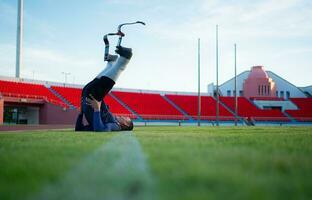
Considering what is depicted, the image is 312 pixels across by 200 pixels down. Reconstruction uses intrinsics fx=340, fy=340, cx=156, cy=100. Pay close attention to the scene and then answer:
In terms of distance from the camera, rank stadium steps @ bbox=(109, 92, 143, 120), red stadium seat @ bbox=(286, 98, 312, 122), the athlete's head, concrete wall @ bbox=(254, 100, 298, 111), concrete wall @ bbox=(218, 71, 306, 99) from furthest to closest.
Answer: concrete wall @ bbox=(218, 71, 306, 99) < concrete wall @ bbox=(254, 100, 298, 111) < red stadium seat @ bbox=(286, 98, 312, 122) < stadium steps @ bbox=(109, 92, 143, 120) < the athlete's head

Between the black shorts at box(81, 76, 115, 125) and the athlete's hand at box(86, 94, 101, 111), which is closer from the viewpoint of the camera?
the athlete's hand at box(86, 94, 101, 111)

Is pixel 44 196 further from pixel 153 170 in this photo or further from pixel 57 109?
pixel 57 109

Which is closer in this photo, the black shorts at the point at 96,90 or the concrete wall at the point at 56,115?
the black shorts at the point at 96,90

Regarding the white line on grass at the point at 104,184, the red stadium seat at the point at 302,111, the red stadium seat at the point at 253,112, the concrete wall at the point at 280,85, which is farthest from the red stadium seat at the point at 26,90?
the red stadium seat at the point at 302,111

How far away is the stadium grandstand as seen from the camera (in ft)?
97.9

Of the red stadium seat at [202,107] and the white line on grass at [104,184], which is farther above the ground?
the red stadium seat at [202,107]

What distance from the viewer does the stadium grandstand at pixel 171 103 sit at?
97.9 feet

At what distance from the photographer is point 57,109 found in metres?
29.7

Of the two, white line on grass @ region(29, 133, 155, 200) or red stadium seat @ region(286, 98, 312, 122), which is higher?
red stadium seat @ region(286, 98, 312, 122)

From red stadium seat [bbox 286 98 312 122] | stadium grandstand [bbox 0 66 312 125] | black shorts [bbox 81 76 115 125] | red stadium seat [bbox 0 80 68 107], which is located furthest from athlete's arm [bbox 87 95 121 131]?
red stadium seat [bbox 286 98 312 122]

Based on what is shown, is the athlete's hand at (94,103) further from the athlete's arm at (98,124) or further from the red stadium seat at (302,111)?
the red stadium seat at (302,111)

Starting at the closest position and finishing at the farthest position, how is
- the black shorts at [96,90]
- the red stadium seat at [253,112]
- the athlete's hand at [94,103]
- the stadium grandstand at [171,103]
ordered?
the athlete's hand at [94,103]
the black shorts at [96,90]
the stadium grandstand at [171,103]
the red stadium seat at [253,112]

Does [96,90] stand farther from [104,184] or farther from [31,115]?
[31,115]

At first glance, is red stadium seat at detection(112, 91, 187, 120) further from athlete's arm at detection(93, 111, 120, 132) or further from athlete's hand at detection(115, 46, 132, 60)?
athlete's hand at detection(115, 46, 132, 60)
